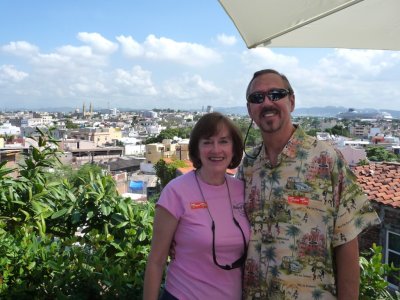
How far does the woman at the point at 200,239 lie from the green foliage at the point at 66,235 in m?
0.35

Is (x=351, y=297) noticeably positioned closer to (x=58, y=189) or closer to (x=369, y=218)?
(x=369, y=218)

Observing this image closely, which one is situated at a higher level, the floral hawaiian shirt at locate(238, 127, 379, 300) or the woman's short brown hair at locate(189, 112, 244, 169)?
the woman's short brown hair at locate(189, 112, 244, 169)

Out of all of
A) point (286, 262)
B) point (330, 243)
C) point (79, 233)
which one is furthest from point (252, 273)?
point (79, 233)

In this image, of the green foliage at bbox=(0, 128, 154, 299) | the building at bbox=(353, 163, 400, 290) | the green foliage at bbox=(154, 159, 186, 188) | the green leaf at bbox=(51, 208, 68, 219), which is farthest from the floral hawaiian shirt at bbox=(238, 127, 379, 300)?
the green foliage at bbox=(154, 159, 186, 188)

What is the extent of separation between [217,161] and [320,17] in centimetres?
62

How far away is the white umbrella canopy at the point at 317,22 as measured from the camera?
4.65ft

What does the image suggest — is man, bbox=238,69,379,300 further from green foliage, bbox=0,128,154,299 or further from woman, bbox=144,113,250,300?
green foliage, bbox=0,128,154,299

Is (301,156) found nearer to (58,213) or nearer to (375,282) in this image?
(375,282)

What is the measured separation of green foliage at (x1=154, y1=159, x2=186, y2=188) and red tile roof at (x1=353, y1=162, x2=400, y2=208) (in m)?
13.7

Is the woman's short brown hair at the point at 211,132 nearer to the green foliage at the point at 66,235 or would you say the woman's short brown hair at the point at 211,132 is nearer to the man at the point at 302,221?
the man at the point at 302,221

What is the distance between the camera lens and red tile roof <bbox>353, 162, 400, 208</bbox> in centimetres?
1030

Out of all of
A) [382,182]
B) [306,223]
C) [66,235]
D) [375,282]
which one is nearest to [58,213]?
[66,235]

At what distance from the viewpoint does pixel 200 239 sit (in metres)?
1.30

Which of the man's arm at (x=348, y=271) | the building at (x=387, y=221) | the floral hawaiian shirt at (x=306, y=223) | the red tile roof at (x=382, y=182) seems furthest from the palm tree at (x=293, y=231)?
the building at (x=387, y=221)
